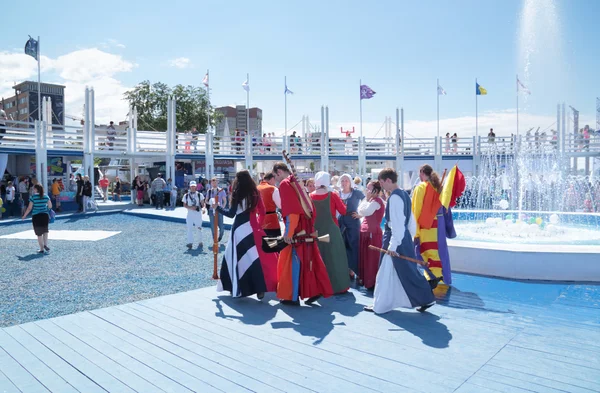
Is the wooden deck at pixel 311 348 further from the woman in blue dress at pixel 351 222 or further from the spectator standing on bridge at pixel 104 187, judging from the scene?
the spectator standing on bridge at pixel 104 187

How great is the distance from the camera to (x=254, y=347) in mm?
4371

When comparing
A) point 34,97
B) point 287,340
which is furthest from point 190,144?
point 34,97

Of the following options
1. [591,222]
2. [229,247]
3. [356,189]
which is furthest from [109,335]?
[591,222]

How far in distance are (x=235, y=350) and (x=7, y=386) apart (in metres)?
1.75

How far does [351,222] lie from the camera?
22.7ft

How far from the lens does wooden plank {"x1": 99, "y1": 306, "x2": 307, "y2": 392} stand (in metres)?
3.58

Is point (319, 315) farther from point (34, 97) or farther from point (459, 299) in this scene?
point (34, 97)

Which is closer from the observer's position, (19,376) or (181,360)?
(19,376)

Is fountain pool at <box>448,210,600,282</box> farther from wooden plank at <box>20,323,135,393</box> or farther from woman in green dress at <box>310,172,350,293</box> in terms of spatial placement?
wooden plank at <box>20,323,135,393</box>

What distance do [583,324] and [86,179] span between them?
1941 cm

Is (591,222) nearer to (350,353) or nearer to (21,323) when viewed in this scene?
(350,353)

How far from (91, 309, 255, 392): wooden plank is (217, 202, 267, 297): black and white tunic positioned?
53.0 inches

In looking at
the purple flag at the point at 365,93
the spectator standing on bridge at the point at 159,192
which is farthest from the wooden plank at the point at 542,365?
the purple flag at the point at 365,93

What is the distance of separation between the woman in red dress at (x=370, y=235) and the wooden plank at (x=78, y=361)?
362cm
